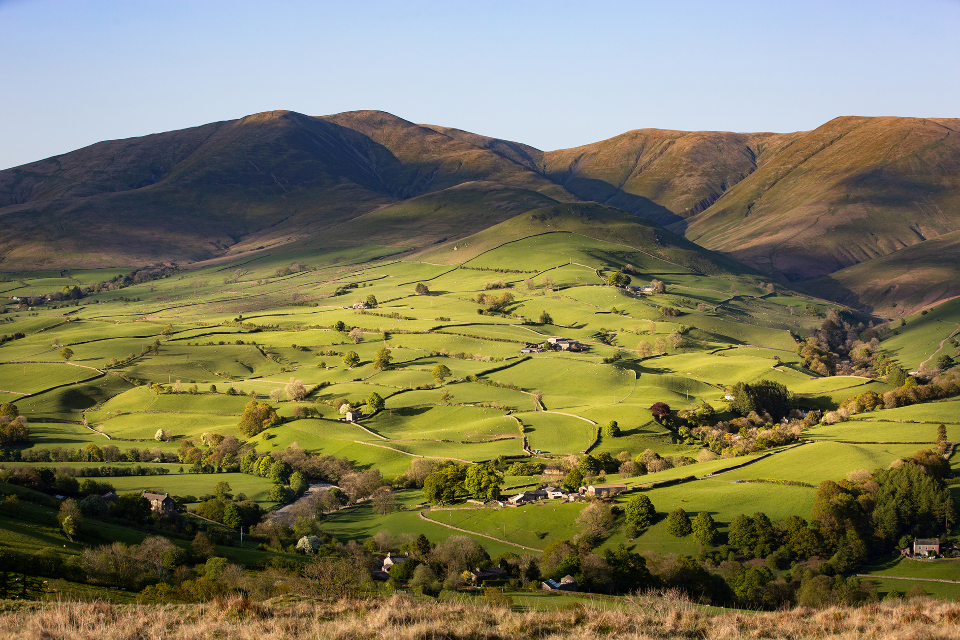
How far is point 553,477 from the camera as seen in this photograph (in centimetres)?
6850

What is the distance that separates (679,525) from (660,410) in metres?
34.3

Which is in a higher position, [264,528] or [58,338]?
[58,338]

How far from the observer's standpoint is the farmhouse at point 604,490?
60594 mm

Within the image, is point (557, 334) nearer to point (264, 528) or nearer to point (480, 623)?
point (264, 528)

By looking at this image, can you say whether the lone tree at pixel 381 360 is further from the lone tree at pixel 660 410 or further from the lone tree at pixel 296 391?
the lone tree at pixel 660 410

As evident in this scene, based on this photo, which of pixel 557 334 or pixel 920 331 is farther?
pixel 920 331

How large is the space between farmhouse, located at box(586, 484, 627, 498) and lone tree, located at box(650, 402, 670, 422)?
24462mm

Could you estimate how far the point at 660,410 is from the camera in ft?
285

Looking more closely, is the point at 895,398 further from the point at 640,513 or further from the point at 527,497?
the point at 527,497

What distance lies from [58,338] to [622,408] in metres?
97.2

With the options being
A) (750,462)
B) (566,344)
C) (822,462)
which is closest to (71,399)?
(566,344)

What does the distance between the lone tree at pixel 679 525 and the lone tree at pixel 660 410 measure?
32058 mm

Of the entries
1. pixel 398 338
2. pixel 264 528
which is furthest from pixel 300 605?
pixel 398 338

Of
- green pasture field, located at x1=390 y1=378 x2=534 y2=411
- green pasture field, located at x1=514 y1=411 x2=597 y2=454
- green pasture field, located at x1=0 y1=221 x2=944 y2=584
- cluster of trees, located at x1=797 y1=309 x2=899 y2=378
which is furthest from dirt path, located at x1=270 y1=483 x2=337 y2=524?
cluster of trees, located at x1=797 y1=309 x2=899 y2=378
